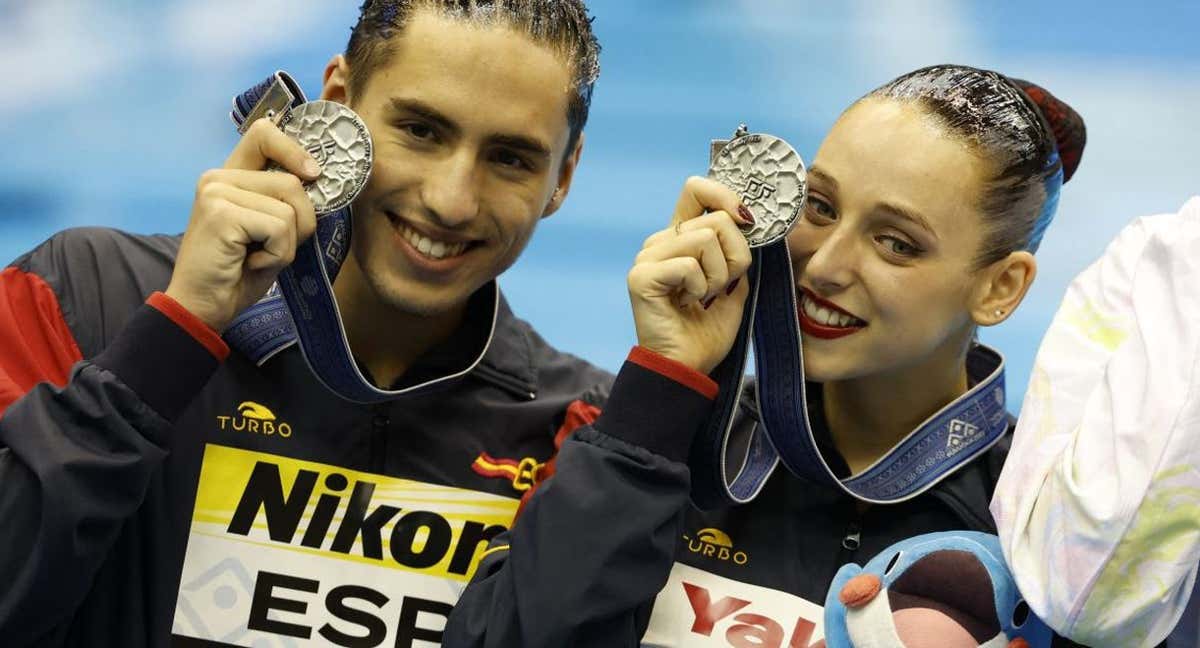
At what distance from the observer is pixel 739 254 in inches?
85.7

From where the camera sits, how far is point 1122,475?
179 centimetres

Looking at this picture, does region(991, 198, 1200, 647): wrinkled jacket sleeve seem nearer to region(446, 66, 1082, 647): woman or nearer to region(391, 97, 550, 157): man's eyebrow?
region(446, 66, 1082, 647): woman

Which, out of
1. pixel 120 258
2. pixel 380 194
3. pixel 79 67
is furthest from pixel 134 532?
pixel 79 67

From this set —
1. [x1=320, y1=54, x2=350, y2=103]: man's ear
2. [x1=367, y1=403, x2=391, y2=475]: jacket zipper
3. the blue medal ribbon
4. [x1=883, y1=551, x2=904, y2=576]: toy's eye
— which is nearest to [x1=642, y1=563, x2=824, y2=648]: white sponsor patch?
the blue medal ribbon

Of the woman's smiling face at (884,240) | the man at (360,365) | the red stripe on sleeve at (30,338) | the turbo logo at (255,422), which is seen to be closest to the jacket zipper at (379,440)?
the man at (360,365)

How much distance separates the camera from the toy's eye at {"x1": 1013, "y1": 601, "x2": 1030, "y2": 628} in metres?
1.96

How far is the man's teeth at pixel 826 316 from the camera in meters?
2.39

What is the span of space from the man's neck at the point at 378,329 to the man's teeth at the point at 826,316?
2.03 ft

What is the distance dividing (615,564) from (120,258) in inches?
38.6

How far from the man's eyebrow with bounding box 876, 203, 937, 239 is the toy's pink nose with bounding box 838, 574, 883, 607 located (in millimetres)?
630

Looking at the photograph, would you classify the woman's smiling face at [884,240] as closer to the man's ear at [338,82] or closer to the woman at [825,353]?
the woman at [825,353]

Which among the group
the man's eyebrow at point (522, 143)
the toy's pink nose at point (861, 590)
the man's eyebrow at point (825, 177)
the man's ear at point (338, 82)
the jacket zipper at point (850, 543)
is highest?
the man's ear at point (338, 82)

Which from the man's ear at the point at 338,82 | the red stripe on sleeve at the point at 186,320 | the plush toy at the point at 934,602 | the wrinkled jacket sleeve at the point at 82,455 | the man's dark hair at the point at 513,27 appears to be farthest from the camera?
the man's ear at the point at 338,82

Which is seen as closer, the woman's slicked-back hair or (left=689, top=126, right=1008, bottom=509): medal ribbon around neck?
(left=689, top=126, right=1008, bottom=509): medal ribbon around neck
